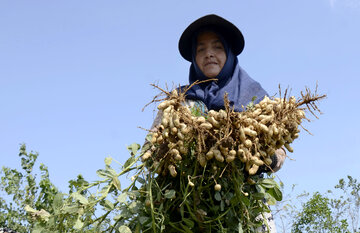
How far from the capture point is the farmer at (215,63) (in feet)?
7.30

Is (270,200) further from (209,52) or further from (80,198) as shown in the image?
(209,52)

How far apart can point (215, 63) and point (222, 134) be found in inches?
38.1

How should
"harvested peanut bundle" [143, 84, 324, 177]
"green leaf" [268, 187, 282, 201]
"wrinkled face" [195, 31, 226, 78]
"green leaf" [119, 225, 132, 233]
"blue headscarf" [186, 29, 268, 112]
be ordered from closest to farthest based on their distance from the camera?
"harvested peanut bundle" [143, 84, 324, 177] → "green leaf" [119, 225, 132, 233] → "green leaf" [268, 187, 282, 201] → "blue headscarf" [186, 29, 268, 112] → "wrinkled face" [195, 31, 226, 78]

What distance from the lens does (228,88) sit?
7.31 feet

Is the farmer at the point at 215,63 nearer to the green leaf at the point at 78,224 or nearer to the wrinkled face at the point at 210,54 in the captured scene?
the wrinkled face at the point at 210,54

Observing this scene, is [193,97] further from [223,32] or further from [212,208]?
[212,208]

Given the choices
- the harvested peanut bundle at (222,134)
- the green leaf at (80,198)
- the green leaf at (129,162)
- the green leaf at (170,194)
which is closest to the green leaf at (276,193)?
the harvested peanut bundle at (222,134)

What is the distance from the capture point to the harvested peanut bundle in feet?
4.80

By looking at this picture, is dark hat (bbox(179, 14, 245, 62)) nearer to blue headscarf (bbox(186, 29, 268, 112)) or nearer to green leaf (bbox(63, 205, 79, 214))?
blue headscarf (bbox(186, 29, 268, 112))

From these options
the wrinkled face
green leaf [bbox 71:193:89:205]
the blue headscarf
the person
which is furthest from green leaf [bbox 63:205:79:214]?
the wrinkled face

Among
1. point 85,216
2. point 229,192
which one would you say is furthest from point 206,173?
point 85,216

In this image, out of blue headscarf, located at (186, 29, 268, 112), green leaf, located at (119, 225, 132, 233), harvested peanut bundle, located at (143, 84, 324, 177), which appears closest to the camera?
harvested peanut bundle, located at (143, 84, 324, 177)

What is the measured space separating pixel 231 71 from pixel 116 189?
992 millimetres

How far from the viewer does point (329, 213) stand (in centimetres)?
705
